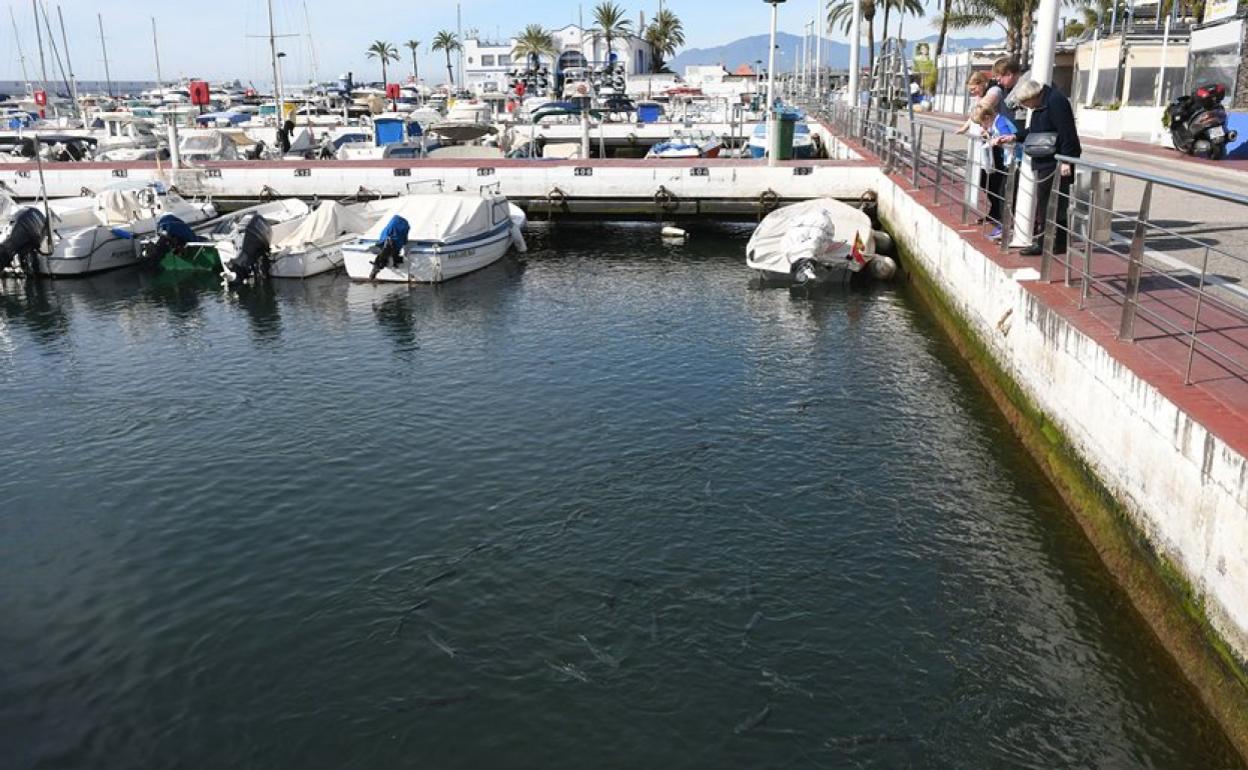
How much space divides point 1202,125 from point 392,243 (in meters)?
20.1

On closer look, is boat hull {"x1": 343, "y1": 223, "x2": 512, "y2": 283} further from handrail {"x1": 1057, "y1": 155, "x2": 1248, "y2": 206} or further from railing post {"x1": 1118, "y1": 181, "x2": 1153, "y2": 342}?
railing post {"x1": 1118, "y1": 181, "x2": 1153, "y2": 342}

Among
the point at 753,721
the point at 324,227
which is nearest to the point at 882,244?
the point at 324,227

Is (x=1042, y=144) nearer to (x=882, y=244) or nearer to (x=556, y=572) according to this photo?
(x=556, y=572)

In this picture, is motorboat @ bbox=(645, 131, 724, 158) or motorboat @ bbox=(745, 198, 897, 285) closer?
motorboat @ bbox=(745, 198, 897, 285)

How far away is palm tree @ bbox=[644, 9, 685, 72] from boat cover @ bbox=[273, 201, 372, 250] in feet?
323

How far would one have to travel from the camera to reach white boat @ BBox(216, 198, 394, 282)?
24.3 meters

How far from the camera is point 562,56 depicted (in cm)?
11025

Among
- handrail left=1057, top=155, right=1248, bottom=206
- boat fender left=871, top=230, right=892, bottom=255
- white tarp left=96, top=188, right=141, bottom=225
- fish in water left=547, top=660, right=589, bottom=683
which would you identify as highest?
handrail left=1057, top=155, right=1248, bottom=206

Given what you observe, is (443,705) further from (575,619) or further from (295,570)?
(295,570)

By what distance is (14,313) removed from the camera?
21.7m

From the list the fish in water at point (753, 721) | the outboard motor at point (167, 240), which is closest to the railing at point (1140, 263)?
the fish in water at point (753, 721)

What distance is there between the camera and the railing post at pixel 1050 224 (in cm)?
1169

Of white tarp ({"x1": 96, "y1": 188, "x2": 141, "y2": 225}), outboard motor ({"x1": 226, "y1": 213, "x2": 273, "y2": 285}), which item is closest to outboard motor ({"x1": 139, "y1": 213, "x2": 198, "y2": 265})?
white tarp ({"x1": 96, "y1": 188, "x2": 141, "y2": 225})

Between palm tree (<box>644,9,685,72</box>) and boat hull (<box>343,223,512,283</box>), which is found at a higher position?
palm tree (<box>644,9,685,72</box>)
